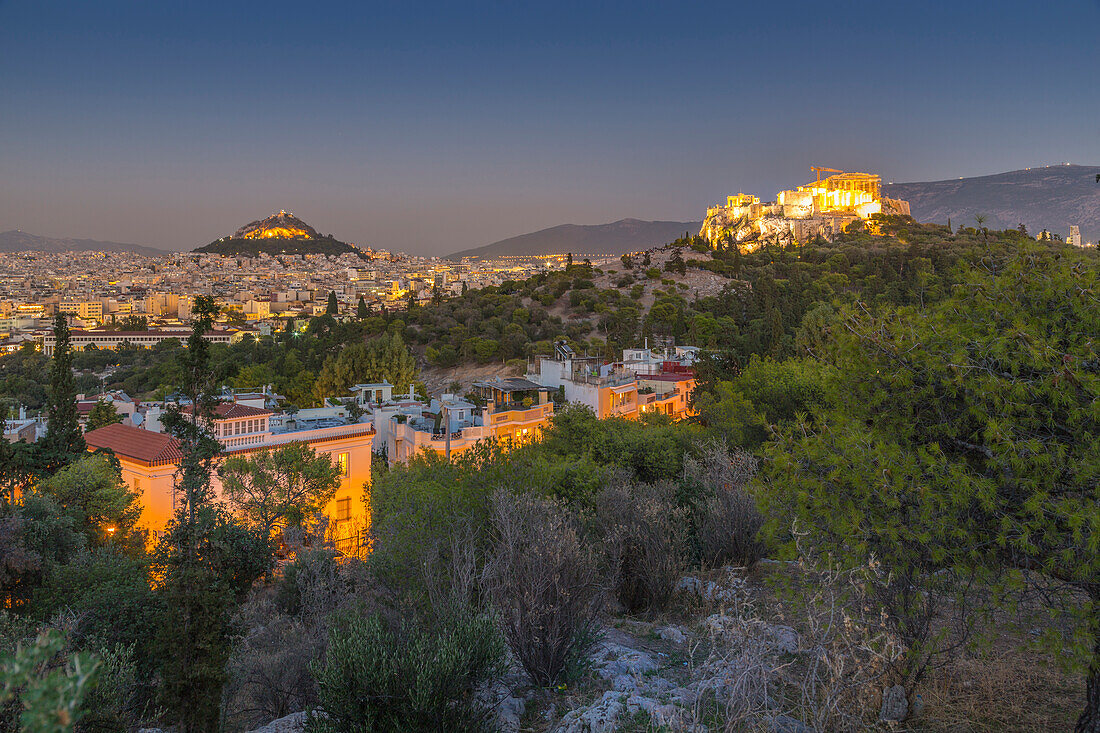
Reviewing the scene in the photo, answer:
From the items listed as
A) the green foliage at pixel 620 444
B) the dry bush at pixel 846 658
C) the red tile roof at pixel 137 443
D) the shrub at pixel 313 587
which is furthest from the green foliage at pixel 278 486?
the dry bush at pixel 846 658

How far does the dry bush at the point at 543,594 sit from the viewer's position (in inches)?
222

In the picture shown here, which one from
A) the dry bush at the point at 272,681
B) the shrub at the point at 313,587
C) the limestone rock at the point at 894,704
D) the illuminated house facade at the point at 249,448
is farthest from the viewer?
the illuminated house facade at the point at 249,448

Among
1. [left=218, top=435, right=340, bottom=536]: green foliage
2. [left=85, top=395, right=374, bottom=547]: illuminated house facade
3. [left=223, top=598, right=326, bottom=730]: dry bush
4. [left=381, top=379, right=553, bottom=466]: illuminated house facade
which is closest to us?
[left=223, top=598, right=326, bottom=730]: dry bush

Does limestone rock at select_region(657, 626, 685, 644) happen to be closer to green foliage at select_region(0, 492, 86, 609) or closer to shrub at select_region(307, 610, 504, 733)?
shrub at select_region(307, 610, 504, 733)

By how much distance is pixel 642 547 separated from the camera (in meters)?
8.05

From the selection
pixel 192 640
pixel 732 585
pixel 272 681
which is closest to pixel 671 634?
pixel 732 585

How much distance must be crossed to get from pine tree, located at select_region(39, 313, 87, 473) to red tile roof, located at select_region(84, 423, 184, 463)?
2.78 feet

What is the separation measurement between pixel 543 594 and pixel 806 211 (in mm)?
98472

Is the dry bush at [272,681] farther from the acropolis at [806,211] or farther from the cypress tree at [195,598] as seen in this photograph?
the acropolis at [806,211]

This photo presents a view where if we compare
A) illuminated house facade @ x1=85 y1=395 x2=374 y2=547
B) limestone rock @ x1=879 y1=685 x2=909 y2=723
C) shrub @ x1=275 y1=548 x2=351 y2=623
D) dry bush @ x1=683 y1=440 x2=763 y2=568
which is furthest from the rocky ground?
illuminated house facade @ x1=85 y1=395 x2=374 y2=547

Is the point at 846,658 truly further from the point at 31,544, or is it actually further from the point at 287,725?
the point at 31,544

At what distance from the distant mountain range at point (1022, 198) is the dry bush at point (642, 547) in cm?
8958

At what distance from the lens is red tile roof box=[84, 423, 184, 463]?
1541cm

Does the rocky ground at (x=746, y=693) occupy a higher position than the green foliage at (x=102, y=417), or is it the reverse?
the rocky ground at (x=746, y=693)
